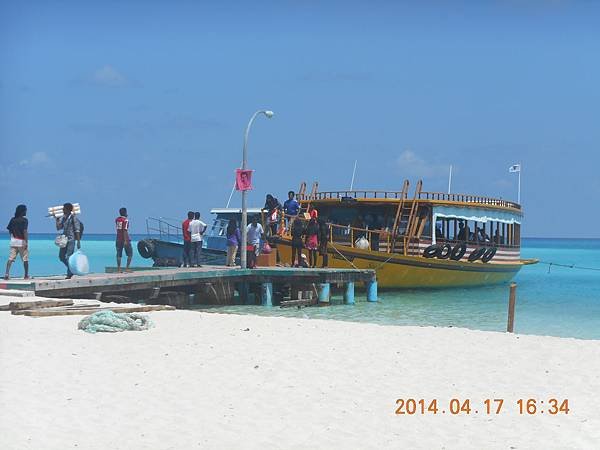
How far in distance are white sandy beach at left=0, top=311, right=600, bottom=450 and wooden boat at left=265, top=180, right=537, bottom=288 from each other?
14537 millimetres

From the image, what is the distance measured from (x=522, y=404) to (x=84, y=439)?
4.51m

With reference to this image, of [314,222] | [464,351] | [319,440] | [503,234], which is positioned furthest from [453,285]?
[319,440]

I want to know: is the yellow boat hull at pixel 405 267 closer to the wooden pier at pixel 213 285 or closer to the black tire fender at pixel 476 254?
the black tire fender at pixel 476 254

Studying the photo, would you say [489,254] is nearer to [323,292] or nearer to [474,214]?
[474,214]

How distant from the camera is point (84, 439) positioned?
7145 mm

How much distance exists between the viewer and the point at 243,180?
22094 mm

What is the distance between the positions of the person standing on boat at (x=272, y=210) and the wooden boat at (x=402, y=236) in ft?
0.95

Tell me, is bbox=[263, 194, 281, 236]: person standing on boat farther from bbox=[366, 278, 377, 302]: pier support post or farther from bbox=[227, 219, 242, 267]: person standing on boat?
bbox=[366, 278, 377, 302]: pier support post

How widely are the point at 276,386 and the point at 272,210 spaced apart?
19495mm

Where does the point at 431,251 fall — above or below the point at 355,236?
below

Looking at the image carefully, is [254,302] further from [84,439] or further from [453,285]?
[84,439]

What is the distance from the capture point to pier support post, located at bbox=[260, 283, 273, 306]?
2436cm

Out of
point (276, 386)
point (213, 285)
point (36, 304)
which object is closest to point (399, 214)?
point (213, 285)

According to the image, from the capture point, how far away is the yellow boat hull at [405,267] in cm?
2817
